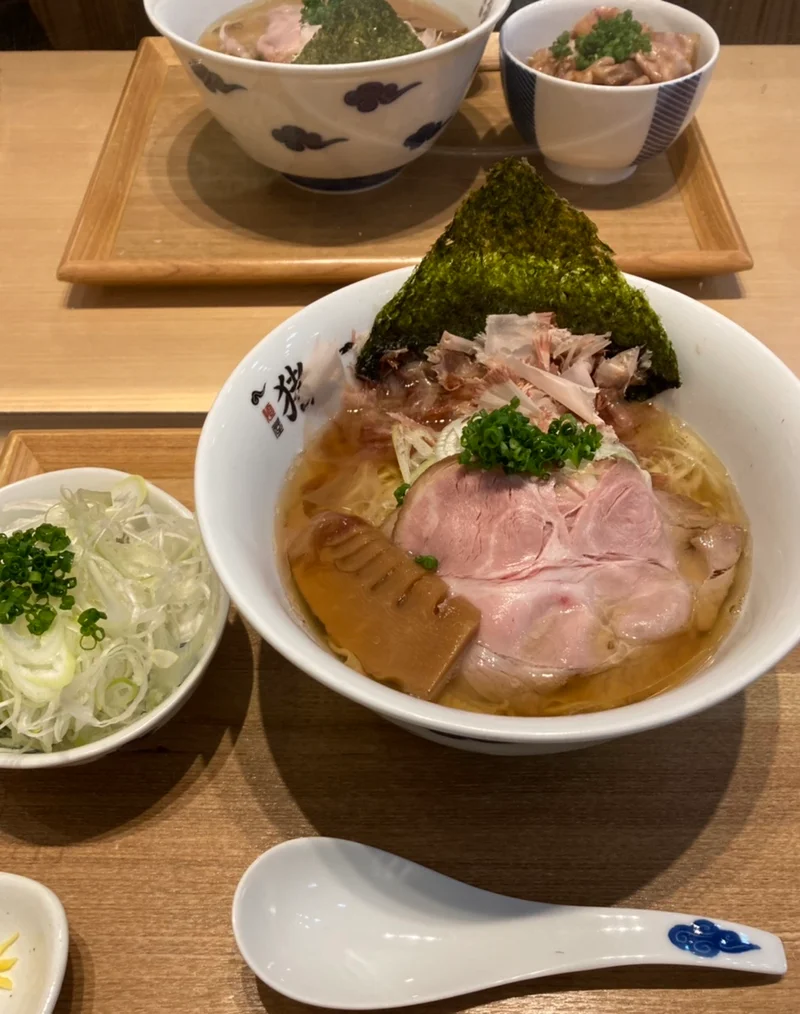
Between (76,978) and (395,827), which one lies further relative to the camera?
(395,827)

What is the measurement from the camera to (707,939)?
0.91 m

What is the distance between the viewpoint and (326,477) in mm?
1251

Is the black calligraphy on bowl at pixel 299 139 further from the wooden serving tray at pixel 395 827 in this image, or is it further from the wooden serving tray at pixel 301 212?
the wooden serving tray at pixel 395 827

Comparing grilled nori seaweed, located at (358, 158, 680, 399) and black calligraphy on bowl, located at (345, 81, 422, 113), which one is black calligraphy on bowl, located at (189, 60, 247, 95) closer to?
black calligraphy on bowl, located at (345, 81, 422, 113)

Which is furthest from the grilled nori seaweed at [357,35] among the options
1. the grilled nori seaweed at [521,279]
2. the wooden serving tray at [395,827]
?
the wooden serving tray at [395,827]

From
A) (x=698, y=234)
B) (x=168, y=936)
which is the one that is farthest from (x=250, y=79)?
(x=168, y=936)

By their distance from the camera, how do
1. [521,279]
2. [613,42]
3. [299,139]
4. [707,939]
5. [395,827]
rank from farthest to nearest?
1. [613,42]
2. [299,139]
3. [521,279]
4. [395,827]
5. [707,939]

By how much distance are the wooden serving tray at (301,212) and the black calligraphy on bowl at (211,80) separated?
1.00 ft

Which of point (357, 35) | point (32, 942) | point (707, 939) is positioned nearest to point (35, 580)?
point (32, 942)

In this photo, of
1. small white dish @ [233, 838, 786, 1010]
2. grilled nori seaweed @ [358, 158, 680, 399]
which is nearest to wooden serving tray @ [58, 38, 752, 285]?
grilled nori seaweed @ [358, 158, 680, 399]

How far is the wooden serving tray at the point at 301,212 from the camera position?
173 cm

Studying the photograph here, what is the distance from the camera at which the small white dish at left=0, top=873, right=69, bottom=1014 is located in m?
0.88

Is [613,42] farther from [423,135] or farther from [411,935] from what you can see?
[411,935]

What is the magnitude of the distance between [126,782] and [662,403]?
1.03 metres
